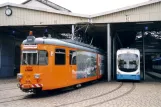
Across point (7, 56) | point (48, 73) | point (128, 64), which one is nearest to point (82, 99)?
point (48, 73)

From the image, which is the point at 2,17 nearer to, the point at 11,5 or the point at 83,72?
the point at 11,5

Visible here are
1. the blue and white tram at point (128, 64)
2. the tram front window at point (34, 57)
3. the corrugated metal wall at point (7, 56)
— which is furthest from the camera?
the corrugated metal wall at point (7, 56)

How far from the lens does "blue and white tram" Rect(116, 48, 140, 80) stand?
2337 cm

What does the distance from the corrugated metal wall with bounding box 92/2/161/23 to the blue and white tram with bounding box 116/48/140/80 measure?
9.13 ft

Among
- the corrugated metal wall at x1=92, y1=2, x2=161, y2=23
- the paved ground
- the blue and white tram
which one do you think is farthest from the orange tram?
the corrugated metal wall at x1=92, y1=2, x2=161, y2=23

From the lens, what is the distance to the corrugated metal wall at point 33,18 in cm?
2489

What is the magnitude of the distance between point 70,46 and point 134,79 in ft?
32.0

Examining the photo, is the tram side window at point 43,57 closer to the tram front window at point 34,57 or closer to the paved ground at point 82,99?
the tram front window at point 34,57

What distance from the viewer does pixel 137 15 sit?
23.5 metres

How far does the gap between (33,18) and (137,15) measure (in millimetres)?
9468

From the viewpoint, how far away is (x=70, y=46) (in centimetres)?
1537

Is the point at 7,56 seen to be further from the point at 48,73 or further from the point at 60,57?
the point at 48,73

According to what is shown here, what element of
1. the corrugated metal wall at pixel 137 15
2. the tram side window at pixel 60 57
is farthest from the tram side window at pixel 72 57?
the corrugated metal wall at pixel 137 15

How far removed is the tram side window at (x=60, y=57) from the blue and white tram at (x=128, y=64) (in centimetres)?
1029
